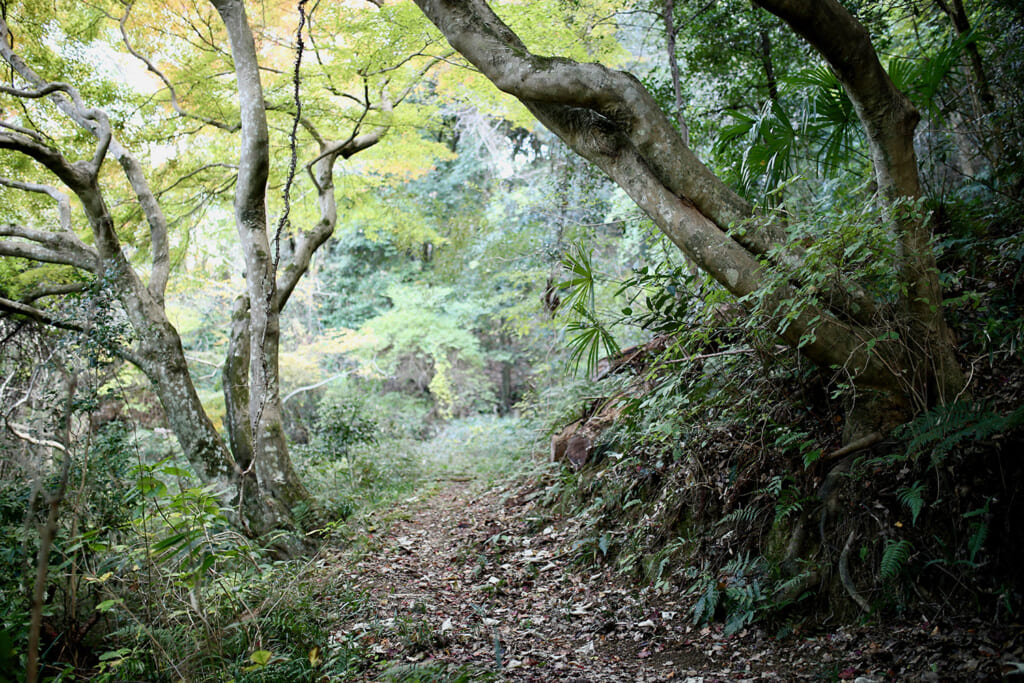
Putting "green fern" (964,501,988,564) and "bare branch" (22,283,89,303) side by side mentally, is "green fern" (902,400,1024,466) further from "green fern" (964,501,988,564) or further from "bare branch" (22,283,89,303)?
"bare branch" (22,283,89,303)

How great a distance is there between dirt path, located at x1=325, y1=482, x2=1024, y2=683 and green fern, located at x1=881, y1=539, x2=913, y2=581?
0.28 m

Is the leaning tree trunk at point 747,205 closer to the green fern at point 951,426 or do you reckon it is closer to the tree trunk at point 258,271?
the green fern at point 951,426

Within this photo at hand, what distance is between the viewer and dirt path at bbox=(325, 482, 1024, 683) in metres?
2.59

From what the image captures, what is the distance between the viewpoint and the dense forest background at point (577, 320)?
9.91 feet

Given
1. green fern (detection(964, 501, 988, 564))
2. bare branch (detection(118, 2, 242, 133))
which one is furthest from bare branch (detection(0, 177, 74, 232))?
green fern (detection(964, 501, 988, 564))

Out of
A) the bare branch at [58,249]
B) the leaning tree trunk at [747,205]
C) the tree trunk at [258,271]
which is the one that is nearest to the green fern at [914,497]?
the leaning tree trunk at [747,205]

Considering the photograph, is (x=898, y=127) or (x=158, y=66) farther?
(x=158, y=66)

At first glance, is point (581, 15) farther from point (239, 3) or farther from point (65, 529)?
point (65, 529)

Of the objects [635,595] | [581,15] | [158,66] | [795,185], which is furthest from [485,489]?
[158,66]

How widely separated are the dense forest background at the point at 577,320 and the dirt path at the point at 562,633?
0.16 m

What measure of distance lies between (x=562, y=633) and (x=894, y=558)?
1875mm

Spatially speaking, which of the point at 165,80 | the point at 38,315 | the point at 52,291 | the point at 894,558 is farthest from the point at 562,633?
the point at 165,80

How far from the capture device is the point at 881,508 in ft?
9.97

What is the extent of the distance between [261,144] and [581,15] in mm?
3925
